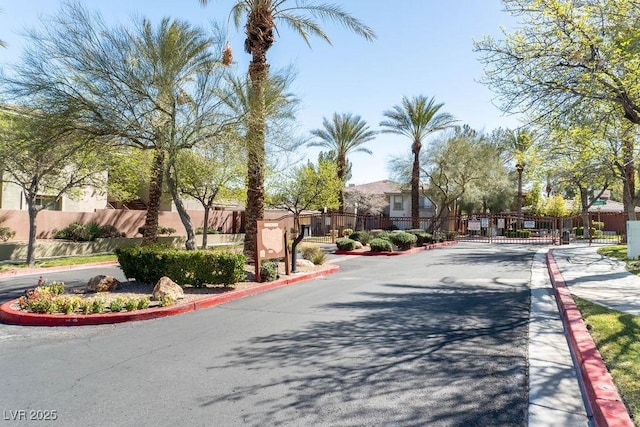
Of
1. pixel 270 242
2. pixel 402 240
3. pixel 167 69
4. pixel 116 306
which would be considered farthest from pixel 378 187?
pixel 116 306

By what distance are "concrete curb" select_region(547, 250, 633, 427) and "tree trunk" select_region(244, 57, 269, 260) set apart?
7795mm

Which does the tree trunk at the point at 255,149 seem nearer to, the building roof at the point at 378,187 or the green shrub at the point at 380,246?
the green shrub at the point at 380,246

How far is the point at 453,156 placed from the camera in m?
34.9

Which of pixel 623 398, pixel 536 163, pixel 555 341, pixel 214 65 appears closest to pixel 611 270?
pixel 536 163

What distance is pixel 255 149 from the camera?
11945mm

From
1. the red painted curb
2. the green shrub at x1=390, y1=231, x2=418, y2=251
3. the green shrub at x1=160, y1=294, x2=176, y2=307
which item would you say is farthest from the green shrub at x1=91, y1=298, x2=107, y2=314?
the green shrub at x1=390, y1=231, x2=418, y2=251

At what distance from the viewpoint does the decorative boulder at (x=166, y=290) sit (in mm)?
9273

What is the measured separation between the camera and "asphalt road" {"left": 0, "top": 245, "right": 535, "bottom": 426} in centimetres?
427

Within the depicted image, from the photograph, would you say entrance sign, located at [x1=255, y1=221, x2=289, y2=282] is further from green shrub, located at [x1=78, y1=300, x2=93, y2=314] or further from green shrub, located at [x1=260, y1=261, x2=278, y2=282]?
green shrub, located at [x1=78, y1=300, x2=93, y2=314]

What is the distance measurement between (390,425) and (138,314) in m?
5.74

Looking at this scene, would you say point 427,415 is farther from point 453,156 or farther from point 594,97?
point 453,156

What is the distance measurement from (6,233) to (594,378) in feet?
76.7

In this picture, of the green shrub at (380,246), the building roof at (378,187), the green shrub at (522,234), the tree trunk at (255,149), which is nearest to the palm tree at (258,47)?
the tree trunk at (255,149)

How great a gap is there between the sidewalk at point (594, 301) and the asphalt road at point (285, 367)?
629 mm
